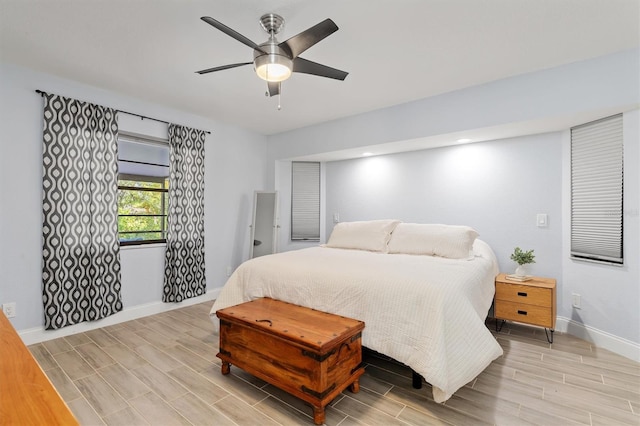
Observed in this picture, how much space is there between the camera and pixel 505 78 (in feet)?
9.58

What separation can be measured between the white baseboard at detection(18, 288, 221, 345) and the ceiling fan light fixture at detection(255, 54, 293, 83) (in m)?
2.73

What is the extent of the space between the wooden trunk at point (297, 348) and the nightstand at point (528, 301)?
5.71 ft

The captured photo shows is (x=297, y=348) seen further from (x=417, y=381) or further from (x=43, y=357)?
(x=43, y=357)

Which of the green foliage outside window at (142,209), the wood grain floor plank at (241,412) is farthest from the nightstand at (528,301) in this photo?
the green foliage outside window at (142,209)

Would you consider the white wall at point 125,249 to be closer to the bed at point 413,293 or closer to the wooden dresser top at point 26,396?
the bed at point 413,293

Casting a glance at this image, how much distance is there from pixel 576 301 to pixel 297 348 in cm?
280

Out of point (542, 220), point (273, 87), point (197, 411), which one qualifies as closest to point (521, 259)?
point (542, 220)

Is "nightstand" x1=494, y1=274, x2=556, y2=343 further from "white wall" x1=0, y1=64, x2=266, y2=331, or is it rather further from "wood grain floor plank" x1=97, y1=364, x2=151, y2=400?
"white wall" x1=0, y1=64, x2=266, y2=331

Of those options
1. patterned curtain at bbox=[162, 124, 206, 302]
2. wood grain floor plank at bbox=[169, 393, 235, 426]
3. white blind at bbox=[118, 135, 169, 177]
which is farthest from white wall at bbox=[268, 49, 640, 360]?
wood grain floor plank at bbox=[169, 393, 235, 426]

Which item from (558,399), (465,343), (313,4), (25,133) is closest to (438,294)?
(465,343)

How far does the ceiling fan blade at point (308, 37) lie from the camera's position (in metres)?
1.66

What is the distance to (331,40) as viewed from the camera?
2.29 meters

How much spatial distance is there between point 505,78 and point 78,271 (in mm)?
4426

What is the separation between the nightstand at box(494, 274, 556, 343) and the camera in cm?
281
